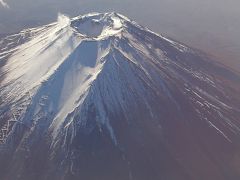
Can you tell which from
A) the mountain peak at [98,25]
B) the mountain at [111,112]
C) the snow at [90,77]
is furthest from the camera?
the mountain peak at [98,25]

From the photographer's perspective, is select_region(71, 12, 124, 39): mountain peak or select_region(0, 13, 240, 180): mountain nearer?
select_region(0, 13, 240, 180): mountain

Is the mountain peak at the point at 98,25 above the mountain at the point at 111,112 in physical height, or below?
above

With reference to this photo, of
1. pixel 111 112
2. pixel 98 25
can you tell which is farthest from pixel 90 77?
pixel 98 25

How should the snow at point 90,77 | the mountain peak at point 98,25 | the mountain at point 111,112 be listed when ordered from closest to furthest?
the mountain at point 111,112, the snow at point 90,77, the mountain peak at point 98,25

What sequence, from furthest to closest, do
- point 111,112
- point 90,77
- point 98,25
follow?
point 98,25, point 90,77, point 111,112

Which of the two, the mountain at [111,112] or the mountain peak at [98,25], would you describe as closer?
the mountain at [111,112]

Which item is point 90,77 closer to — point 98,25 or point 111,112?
point 111,112

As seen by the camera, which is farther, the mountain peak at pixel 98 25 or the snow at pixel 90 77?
the mountain peak at pixel 98 25

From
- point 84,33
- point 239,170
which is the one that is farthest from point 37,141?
point 239,170

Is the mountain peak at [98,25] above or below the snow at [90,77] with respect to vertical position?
above
